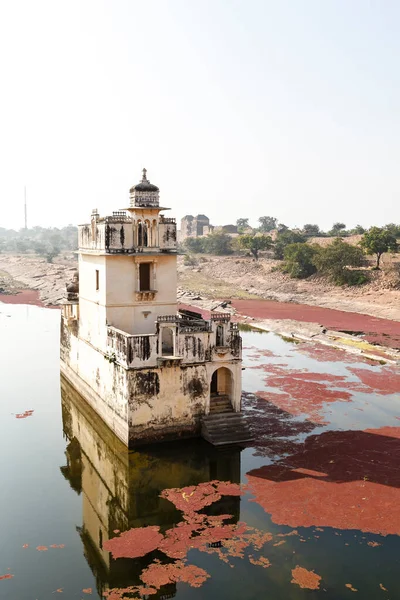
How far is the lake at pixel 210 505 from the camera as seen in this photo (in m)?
13.1

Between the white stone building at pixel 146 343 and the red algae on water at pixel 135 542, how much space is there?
4.89m

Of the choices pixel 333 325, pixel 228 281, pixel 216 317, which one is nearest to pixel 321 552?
pixel 216 317

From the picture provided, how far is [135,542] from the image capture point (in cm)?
1483

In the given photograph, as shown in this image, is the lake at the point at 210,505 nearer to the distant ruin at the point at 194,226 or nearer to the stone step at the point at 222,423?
the stone step at the point at 222,423

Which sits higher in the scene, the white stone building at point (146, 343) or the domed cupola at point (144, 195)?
the domed cupola at point (144, 195)

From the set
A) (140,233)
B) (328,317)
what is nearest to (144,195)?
(140,233)

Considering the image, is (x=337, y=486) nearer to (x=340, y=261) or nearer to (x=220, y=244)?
(x=340, y=261)

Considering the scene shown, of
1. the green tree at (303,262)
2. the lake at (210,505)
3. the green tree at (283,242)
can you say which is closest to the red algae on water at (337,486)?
the lake at (210,505)

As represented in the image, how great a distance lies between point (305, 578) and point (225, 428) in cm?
828

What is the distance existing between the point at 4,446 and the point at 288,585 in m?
12.7

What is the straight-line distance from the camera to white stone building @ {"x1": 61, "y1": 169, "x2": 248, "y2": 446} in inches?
792

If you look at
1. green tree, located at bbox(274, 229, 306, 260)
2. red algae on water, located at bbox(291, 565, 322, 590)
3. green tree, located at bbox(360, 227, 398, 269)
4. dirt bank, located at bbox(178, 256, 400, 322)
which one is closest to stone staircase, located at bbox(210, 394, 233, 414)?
red algae on water, located at bbox(291, 565, 322, 590)

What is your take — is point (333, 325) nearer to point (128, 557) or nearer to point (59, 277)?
point (128, 557)

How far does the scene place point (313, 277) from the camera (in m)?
71.4
